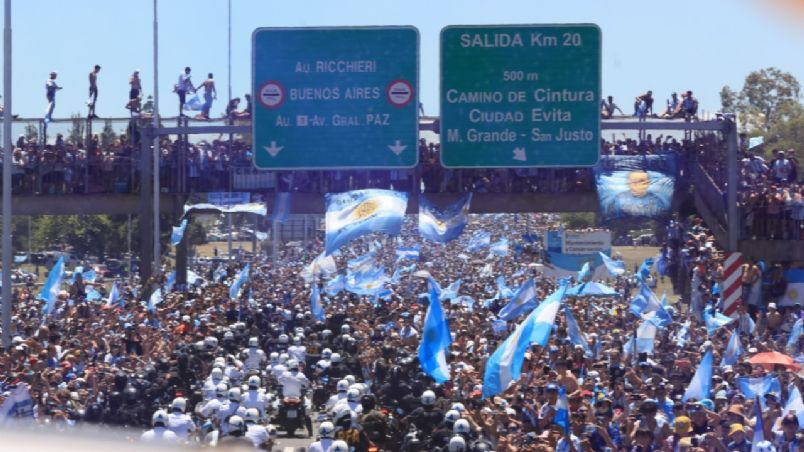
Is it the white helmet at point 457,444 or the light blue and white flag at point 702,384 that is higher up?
the light blue and white flag at point 702,384

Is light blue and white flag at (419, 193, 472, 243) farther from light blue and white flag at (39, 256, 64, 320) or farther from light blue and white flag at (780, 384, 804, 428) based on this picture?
light blue and white flag at (780, 384, 804, 428)

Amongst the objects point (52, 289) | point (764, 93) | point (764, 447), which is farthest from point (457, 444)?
point (764, 93)

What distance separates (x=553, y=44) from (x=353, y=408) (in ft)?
28.5

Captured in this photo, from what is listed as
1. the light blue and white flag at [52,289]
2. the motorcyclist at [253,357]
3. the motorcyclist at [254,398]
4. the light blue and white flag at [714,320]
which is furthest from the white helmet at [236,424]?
the light blue and white flag at [52,289]

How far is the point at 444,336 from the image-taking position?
16.6 m

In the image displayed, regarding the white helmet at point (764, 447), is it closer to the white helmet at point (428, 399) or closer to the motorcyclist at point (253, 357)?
the white helmet at point (428, 399)

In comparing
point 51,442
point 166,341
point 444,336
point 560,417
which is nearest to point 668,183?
point 166,341

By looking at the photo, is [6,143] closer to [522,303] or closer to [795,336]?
[522,303]

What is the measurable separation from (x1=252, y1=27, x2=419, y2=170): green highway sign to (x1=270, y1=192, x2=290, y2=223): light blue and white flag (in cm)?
498

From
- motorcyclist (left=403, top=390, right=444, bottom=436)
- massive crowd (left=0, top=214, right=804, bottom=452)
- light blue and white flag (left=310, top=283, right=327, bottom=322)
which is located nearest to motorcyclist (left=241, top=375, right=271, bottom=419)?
massive crowd (left=0, top=214, right=804, bottom=452)

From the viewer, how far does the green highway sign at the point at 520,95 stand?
22.3 m

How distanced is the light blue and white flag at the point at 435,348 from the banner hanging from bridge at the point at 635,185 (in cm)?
1062

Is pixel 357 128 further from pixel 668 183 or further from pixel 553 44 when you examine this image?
pixel 668 183

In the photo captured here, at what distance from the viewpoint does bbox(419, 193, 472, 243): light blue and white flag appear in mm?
24766
